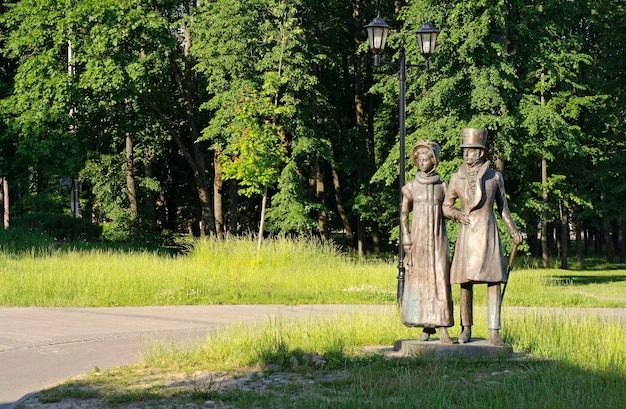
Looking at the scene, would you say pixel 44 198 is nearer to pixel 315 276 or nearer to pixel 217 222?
pixel 217 222

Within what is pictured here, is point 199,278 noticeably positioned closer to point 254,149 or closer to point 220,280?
point 220,280

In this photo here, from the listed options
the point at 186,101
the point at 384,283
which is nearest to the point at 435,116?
the point at 384,283

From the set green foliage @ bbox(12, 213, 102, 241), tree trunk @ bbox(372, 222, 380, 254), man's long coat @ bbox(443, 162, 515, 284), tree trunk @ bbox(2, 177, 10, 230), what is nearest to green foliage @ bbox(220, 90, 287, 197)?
green foliage @ bbox(12, 213, 102, 241)

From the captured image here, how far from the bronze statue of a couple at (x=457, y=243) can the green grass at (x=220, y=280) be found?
8.01 meters

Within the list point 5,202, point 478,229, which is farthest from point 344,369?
point 5,202

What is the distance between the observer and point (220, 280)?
20.5 meters

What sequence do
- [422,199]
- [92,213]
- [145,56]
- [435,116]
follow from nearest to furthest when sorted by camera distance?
[422,199] → [435,116] → [145,56] → [92,213]

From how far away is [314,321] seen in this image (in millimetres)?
12398

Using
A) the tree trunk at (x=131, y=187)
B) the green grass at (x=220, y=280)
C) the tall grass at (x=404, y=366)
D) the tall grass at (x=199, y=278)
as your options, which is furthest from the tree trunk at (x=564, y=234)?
the tall grass at (x=404, y=366)

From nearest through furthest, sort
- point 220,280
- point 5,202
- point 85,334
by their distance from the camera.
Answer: point 85,334 < point 220,280 < point 5,202

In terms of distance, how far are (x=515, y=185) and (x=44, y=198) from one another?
60.1ft

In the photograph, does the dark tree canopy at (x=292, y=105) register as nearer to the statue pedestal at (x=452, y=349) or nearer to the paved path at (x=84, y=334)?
the paved path at (x=84, y=334)

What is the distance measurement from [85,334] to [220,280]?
738 centimetres

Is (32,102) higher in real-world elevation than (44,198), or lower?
higher
